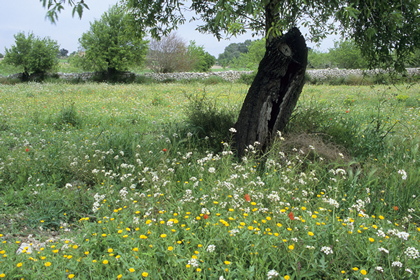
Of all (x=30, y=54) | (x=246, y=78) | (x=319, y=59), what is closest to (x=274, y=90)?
(x=246, y=78)

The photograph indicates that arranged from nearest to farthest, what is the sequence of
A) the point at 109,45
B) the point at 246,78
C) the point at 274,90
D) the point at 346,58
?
the point at 274,90
the point at 246,78
the point at 109,45
the point at 346,58

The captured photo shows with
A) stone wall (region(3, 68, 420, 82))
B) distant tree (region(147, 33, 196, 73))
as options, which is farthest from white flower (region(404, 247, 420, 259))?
distant tree (region(147, 33, 196, 73))

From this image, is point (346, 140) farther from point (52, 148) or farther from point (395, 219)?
point (52, 148)

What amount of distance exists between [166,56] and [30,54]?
14199 millimetres

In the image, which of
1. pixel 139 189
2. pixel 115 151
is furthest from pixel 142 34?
pixel 139 189

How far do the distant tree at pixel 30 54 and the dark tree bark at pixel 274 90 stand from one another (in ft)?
102

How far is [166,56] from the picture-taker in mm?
39469

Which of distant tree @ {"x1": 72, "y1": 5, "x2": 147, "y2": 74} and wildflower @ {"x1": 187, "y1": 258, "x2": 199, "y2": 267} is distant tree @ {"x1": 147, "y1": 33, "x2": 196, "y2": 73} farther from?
wildflower @ {"x1": 187, "y1": 258, "x2": 199, "y2": 267}

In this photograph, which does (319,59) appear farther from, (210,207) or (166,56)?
(210,207)

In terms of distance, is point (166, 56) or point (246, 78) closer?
point (246, 78)

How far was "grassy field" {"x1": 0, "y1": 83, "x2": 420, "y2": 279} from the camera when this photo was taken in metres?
2.54

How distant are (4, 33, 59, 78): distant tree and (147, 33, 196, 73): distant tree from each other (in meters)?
11.0

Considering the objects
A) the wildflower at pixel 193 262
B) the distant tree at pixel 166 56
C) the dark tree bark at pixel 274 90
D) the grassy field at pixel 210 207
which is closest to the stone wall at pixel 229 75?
the distant tree at pixel 166 56

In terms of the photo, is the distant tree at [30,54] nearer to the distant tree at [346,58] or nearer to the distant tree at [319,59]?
the distant tree at [346,58]
